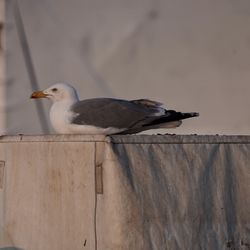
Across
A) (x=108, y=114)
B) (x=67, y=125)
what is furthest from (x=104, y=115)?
(x=67, y=125)

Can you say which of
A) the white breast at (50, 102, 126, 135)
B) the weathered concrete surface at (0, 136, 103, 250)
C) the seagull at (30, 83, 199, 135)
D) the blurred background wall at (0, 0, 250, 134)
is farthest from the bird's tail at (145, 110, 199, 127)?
the blurred background wall at (0, 0, 250, 134)

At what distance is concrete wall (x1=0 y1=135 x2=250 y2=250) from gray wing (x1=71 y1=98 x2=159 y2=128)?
0.79 ft

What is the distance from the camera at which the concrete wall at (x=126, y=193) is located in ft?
9.55

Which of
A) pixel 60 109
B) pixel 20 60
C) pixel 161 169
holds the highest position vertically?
pixel 20 60

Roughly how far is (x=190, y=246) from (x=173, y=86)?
1.62 meters

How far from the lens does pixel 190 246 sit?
3051 millimetres

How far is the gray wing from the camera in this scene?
10.9ft

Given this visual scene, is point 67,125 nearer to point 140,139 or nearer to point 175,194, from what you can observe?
point 140,139

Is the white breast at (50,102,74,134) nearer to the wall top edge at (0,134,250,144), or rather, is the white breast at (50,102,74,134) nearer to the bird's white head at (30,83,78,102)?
the bird's white head at (30,83,78,102)

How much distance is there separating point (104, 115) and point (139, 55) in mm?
1199

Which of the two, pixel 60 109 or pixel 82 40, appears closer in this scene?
pixel 60 109

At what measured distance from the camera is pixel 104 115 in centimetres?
332

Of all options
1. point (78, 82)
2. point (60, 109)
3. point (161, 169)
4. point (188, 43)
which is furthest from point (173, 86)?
point (161, 169)

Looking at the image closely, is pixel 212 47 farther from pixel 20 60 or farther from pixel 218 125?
pixel 20 60
